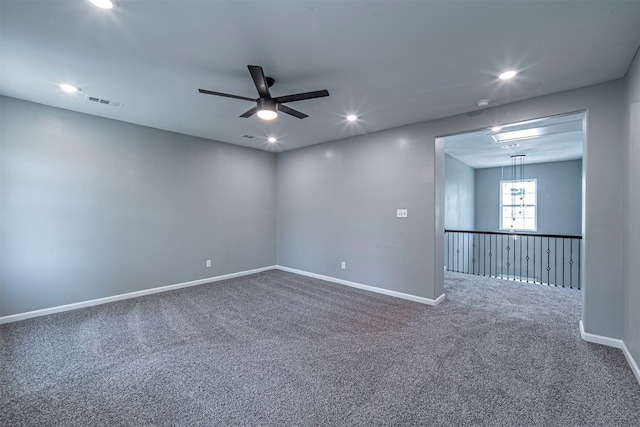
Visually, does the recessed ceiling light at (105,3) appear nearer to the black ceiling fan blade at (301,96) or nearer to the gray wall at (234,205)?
the black ceiling fan blade at (301,96)

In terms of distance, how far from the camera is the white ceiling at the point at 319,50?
1922mm

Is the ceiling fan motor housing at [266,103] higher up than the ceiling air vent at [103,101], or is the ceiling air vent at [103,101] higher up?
the ceiling air vent at [103,101]

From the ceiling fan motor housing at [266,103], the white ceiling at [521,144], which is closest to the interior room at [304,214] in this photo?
the ceiling fan motor housing at [266,103]

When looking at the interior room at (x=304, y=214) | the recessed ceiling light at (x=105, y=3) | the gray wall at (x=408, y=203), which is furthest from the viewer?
the gray wall at (x=408, y=203)

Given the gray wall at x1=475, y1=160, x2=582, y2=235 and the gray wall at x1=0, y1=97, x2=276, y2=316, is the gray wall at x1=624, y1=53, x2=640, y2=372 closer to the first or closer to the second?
the gray wall at x1=0, y1=97, x2=276, y2=316

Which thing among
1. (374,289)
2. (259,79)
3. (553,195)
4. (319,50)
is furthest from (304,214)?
(553,195)

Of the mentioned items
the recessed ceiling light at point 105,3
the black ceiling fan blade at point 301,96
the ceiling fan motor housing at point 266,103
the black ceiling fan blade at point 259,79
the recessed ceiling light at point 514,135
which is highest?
the recessed ceiling light at point 105,3

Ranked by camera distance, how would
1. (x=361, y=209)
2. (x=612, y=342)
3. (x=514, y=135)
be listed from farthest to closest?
(x=514, y=135) < (x=361, y=209) < (x=612, y=342)

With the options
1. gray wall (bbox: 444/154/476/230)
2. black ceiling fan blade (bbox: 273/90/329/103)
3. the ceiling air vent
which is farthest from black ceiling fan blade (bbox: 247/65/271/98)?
gray wall (bbox: 444/154/476/230)

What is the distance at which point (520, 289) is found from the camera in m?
4.84

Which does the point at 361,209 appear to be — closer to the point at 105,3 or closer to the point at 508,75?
the point at 508,75

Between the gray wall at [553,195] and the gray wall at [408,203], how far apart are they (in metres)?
5.88

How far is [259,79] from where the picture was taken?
2.42 metres

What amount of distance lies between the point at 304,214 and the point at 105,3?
14.5 ft
